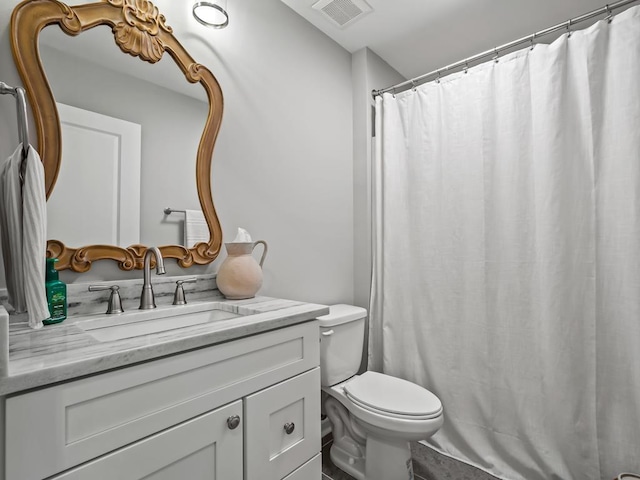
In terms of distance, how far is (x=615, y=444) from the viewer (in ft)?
4.41

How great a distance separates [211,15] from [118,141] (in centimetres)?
69

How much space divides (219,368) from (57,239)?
2.28 feet

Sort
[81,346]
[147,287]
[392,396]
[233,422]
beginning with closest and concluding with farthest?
[81,346]
[233,422]
[147,287]
[392,396]

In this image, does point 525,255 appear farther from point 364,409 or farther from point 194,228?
point 194,228

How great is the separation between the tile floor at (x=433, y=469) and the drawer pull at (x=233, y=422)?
39.1 inches

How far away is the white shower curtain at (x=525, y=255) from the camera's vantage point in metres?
1.36

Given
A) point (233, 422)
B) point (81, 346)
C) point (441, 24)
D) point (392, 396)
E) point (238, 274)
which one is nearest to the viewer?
point (81, 346)

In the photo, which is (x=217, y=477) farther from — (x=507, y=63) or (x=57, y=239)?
(x=507, y=63)

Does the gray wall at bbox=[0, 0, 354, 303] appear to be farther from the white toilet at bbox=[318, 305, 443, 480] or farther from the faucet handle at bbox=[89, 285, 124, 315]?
the white toilet at bbox=[318, 305, 443, 480]

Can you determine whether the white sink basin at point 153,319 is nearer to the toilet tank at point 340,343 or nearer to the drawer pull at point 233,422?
the drawer pull at point 233,422

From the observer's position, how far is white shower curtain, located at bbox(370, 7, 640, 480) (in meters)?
1.36

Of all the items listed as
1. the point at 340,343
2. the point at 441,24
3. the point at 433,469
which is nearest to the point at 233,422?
the point at 340,343

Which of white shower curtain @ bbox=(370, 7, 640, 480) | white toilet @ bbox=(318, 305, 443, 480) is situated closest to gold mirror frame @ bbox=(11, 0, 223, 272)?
white toilet @ bbox=(318, 305, 443, 480)

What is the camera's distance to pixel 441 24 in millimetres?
1934
